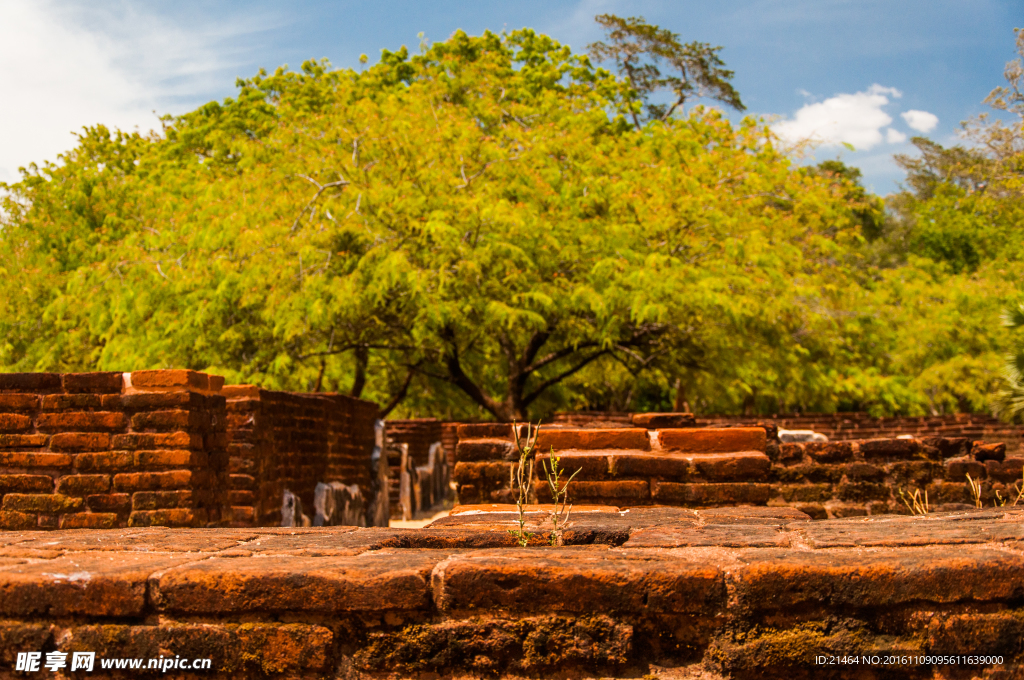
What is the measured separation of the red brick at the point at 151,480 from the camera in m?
4.52

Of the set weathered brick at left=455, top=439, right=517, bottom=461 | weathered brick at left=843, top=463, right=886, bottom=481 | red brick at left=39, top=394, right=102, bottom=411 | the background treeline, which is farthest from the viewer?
the background treeline

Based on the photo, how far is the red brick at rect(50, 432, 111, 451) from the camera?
4.53 m

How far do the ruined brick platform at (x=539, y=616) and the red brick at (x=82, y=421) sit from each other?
→ 9.25 ft

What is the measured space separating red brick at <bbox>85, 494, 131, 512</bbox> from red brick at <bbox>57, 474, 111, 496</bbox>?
3 cm

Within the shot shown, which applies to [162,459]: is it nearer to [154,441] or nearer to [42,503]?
[154,441]

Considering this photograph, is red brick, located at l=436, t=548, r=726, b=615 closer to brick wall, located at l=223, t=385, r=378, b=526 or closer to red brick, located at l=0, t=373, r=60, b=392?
red brick, located at l=0, t=373, r=60, b=392

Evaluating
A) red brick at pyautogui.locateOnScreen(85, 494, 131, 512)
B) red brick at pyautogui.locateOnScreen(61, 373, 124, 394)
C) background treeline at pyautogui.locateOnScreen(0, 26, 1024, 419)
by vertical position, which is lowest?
red brick at pyautogui.locateOnScreen(85, 494, 131, 512)

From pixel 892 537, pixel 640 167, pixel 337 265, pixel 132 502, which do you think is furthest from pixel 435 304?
pixel 892 537

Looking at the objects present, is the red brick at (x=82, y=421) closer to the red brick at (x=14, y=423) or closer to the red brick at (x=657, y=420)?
the red brick at (x=14, y=423)

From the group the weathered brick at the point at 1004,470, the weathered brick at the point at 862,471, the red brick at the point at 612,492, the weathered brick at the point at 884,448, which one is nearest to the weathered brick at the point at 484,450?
the red brick at the point at 612,492

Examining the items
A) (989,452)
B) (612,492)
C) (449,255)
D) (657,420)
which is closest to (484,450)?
(612,492)

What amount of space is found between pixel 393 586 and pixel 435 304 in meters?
9.71

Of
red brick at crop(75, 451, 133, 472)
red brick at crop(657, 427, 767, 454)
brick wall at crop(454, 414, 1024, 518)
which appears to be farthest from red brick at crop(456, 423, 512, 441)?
red brick at crop(75, 451, 133, 472)

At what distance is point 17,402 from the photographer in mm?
4512
